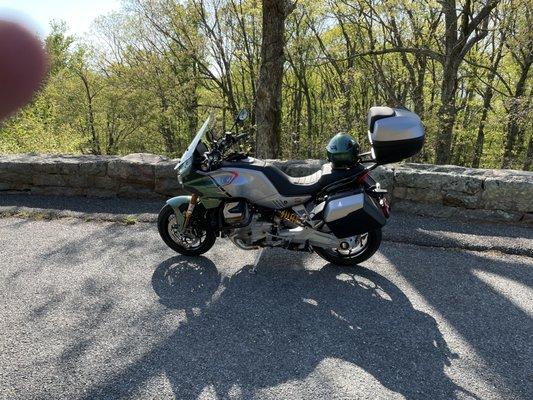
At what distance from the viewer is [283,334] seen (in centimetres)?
265

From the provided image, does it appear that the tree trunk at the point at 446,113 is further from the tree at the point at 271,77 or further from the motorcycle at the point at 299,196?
the motorcycle at the point at 299,196

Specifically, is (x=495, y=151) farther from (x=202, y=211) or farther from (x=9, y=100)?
(x=9, y=100)

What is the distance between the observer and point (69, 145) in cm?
1427

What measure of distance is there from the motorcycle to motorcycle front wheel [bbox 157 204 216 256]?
61mm

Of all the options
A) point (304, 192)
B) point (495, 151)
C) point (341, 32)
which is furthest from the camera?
point (495, 151)

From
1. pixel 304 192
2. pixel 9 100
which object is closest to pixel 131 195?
pixel 304 192

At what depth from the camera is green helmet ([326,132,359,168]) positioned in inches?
129

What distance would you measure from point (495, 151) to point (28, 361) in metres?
20.7

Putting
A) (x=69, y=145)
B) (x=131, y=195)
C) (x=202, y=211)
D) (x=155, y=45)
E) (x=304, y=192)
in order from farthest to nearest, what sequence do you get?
(x=155, y=45), (x=69, y=145), (x=131, y=195), (x=202, y=211), (x=304, y=192)

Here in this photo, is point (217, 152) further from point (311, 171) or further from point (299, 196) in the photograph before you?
point (311, 171)

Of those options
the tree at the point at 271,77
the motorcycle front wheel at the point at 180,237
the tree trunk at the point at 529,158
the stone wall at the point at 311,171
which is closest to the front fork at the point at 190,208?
the motorcycle front wheel at the point at 180,237

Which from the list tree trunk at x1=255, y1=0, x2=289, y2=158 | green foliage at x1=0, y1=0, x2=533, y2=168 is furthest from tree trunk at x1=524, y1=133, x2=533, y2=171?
tree trunk at x1=255, y1=0, x2=289, y2=158

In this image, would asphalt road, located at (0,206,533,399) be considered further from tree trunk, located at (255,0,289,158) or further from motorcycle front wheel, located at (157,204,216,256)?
tree trunk, located at (255,0,289,158)

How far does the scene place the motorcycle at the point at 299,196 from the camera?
3172 millimetres
